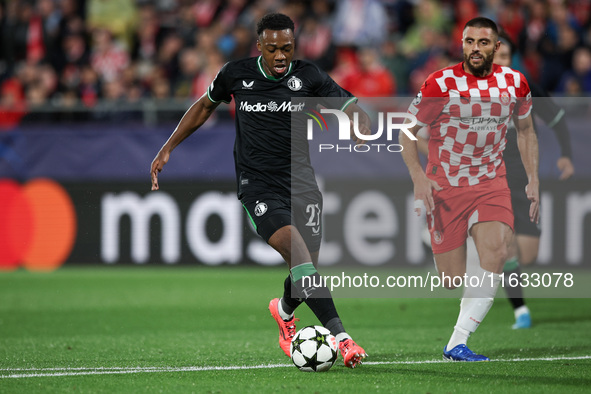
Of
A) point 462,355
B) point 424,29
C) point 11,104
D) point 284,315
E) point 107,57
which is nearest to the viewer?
point 462,355

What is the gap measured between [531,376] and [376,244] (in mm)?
5022

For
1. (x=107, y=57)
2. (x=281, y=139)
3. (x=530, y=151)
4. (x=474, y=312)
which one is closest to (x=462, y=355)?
(x=474, y=312)

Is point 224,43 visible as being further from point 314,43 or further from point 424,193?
point 424,193

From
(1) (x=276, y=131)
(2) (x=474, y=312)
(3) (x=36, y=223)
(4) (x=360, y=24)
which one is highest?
(4) (x=360, y=24)

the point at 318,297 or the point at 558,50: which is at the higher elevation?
the point at 558,50

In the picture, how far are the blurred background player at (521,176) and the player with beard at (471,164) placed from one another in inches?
51.3

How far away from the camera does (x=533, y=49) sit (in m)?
12.6

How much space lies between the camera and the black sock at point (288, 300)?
250 inches

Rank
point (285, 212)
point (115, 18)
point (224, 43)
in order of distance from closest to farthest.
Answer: point (285, 212) → point (224, 43) → point (115, 18)

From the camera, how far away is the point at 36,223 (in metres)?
12.1

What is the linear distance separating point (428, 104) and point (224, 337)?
8.66ft

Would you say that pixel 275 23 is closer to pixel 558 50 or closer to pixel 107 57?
pixel 558 50

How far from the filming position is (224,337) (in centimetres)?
745

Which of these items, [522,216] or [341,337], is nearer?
[341,337]
